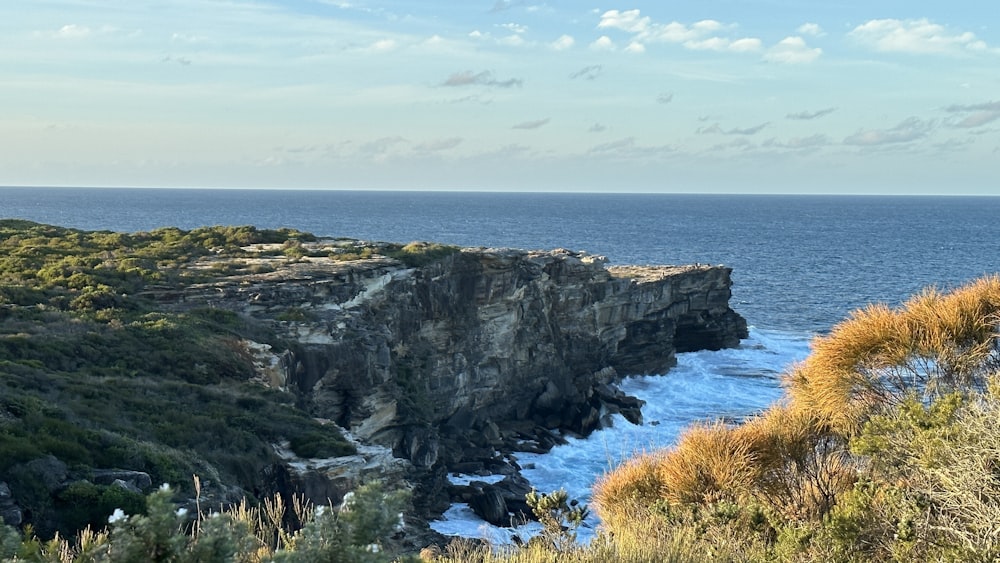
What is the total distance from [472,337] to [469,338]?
Answer: 0.95ft

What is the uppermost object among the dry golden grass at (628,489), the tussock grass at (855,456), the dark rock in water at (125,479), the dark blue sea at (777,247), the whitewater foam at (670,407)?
the tussock grass at (855,456)

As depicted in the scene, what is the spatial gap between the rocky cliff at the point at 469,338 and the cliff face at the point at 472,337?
3.1 inches

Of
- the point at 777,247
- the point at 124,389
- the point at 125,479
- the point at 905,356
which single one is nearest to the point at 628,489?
the point at 905,356

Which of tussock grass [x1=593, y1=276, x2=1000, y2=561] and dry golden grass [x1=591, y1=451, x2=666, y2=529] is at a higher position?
tussock grass [x1=593, y1=276, x2=1000, y2=561]

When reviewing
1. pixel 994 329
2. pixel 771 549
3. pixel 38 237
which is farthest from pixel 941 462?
pixel 38 237

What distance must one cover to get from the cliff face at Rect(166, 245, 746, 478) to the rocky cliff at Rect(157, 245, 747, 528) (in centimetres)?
8

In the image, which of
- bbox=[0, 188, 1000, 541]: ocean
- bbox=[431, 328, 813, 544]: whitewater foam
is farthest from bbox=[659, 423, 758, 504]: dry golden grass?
bbox=[431, 328, 813, 544]: whitewater foam

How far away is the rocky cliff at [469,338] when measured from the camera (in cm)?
3044

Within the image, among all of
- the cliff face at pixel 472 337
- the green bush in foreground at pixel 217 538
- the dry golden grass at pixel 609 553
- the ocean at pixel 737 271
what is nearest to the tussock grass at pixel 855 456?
the dry golden grass at pixel 609 553

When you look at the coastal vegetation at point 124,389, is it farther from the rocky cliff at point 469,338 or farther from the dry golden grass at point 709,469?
the dry golden grass at point 709,469

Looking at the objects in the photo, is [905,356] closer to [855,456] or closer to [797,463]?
[855,456]

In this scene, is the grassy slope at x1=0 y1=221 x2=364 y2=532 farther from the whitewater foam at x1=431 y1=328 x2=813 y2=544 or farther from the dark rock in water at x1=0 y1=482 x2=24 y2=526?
the whitewater foam at x1=431 y1=328 x2=813 y2=544

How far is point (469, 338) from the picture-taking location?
43.4 m

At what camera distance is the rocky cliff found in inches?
1198
